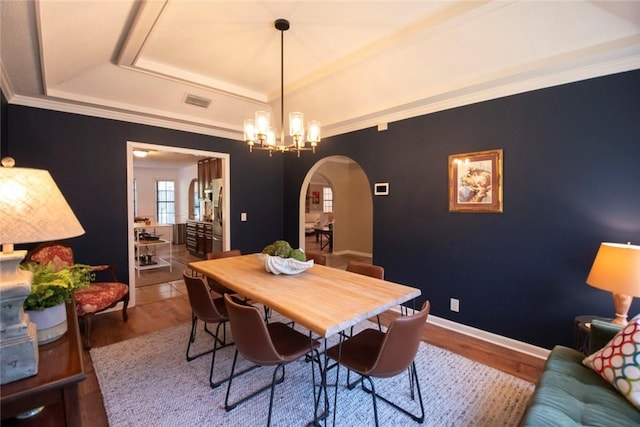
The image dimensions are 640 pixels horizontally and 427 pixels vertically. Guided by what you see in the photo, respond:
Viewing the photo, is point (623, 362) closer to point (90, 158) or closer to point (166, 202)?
point (90, 158)

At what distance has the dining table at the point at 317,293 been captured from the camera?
5.19 ft

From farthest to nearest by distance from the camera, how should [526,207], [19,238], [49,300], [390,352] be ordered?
[526,207] → [390,352] → [49,300] → [19,238]

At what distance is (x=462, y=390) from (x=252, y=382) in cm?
159

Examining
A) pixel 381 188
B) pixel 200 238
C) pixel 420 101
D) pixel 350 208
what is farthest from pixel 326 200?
pixel 420 101

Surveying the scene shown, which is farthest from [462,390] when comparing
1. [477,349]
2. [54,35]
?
[54,35]

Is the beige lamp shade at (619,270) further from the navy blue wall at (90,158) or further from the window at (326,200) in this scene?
the window at (326,200)

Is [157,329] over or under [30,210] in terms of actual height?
under

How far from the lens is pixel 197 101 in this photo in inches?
151

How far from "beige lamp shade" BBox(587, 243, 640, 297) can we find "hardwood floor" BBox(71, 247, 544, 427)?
93 centimetres

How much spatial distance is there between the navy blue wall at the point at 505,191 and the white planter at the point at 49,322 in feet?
9.34

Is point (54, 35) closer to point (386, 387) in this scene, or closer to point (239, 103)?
point (239, 103)

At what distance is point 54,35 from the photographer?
2.05m

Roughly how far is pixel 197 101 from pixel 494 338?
4.41 metres

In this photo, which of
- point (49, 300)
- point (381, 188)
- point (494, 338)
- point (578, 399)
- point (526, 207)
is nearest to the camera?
point (49, 300)
